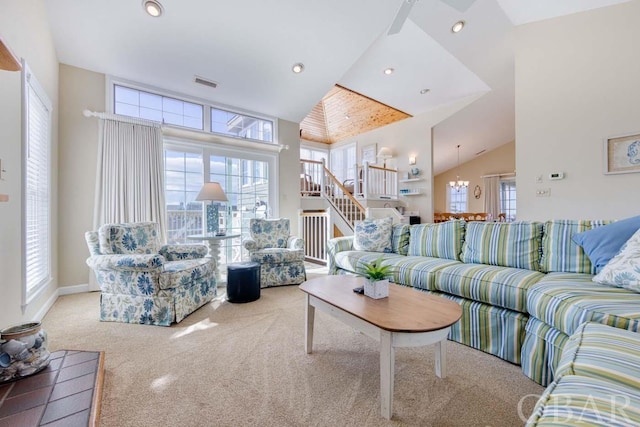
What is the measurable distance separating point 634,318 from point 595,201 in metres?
2.95

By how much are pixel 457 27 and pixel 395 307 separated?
4178 millimetres

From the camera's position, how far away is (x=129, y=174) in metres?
3.61

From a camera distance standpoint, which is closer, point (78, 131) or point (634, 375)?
point (634, 375)

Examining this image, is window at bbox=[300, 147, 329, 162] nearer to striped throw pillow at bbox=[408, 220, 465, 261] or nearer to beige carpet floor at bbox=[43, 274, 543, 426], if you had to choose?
striped throw pillow at bbox=[408, 220, 465, 261]

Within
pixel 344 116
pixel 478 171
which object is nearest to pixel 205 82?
pixel 344 116

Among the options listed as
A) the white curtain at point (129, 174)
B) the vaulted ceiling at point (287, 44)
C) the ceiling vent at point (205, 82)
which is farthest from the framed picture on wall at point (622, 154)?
the white curtain at point (129, 174)

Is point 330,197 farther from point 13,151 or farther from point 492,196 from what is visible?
point 492,196

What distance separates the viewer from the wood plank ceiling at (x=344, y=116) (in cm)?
668

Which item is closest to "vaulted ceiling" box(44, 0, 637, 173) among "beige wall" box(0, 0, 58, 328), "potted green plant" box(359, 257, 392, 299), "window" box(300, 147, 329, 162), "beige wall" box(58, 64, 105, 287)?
"beige wall" box(58, 64, 105, 287)

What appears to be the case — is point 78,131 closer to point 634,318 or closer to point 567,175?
point 634,318

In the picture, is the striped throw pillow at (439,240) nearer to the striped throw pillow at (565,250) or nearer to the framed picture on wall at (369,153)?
the striped throw pillow at (565,250)

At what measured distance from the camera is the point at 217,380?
5.48ft

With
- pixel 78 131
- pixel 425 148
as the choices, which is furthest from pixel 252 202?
pixel 425 148

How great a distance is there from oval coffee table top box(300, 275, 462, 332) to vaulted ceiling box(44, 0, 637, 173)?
10.4 ft
